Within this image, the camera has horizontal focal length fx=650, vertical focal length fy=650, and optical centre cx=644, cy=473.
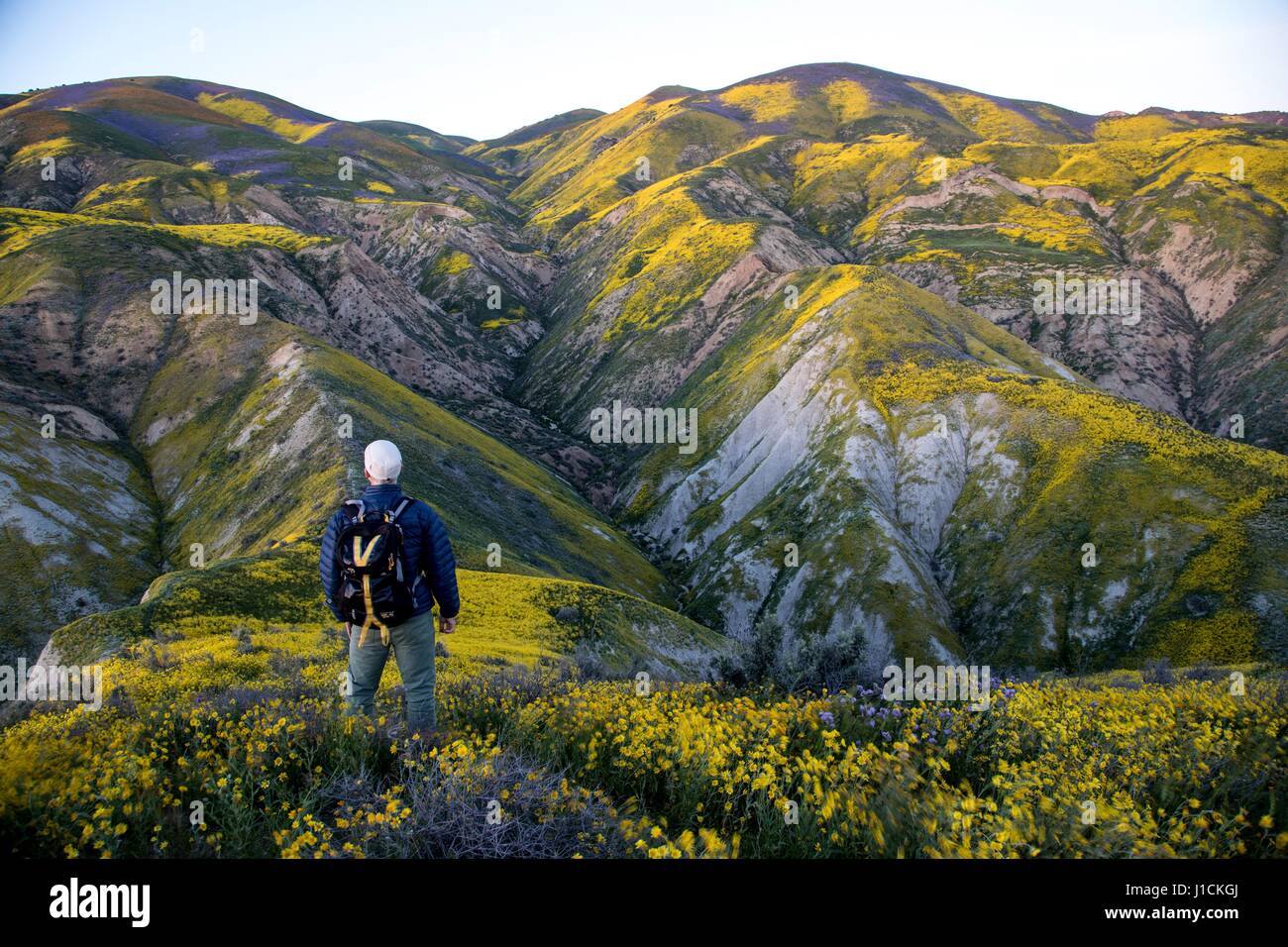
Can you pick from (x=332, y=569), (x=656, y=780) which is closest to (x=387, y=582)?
(x=332, y=569)

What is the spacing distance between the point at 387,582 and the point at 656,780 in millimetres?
3810

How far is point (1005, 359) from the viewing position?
7838 centimetres

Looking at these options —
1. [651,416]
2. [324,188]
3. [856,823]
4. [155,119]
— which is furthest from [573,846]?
[155,119]

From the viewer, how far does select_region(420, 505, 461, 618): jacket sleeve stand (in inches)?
324

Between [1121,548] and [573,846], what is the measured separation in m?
58.1

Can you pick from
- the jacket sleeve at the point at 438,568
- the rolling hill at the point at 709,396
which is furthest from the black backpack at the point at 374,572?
the rolling hill at the point at 709,396

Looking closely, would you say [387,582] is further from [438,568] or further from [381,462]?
[381,462]

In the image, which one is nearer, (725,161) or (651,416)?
(651,416)

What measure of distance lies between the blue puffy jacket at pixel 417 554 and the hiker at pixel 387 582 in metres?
0.01

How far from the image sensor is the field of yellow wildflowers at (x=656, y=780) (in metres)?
5.05

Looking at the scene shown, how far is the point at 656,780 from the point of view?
6.55 m

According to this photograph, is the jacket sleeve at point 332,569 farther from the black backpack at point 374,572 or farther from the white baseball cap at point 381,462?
the white baseball cap at point 381,462
